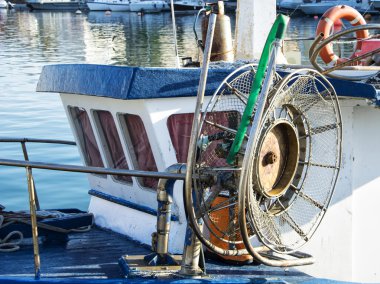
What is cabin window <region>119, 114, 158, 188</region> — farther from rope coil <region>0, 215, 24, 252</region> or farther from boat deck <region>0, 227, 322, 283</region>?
rope coil <region>0, 215, 24, 252</region>

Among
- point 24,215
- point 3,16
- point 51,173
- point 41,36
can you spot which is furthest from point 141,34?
point 24,215

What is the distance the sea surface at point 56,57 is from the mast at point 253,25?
1212mm

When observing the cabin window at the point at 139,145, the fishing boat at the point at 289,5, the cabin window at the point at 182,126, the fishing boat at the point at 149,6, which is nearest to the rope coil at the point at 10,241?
the cabin window at the point at 139,145

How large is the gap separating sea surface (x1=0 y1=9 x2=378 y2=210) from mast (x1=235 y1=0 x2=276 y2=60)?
47.7 inches

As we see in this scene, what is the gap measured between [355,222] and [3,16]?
7563cm

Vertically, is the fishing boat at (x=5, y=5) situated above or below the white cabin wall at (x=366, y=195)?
below

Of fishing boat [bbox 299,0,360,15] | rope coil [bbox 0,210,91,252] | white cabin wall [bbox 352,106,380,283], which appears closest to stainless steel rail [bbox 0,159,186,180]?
rope coil [bbox 0,210,91,252]

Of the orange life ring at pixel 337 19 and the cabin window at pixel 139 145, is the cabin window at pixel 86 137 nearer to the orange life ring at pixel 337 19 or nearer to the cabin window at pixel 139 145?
the cabin window at pixel 139 145

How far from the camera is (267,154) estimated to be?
498 cm

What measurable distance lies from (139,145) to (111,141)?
476 millimetres

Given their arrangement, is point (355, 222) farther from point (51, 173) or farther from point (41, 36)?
point (41, 36)

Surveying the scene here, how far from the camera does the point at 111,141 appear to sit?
22.9 feet

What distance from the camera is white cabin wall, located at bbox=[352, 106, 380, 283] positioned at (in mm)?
6611

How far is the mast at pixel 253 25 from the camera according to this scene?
7516 millimetres
